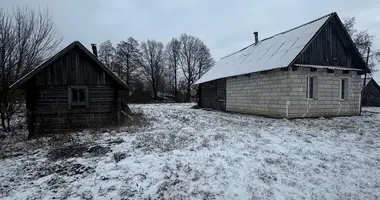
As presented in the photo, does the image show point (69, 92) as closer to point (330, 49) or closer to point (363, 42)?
point (330, 49)

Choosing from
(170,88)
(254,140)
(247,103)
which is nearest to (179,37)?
(170,88)

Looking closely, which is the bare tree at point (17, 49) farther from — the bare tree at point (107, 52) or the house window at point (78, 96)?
the bare tree at point (107, 52)

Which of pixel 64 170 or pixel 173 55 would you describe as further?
pixel 173 55

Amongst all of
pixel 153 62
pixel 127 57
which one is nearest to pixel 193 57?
pixel 153 62

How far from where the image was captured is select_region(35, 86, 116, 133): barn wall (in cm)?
1054

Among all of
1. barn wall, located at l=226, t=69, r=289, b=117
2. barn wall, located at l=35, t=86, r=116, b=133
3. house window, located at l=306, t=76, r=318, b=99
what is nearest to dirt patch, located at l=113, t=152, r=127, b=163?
barn wall, located at l=35, t=86, r=116, b=133

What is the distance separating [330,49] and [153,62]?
35.9 m

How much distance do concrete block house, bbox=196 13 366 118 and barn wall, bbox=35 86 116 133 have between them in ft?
30.3

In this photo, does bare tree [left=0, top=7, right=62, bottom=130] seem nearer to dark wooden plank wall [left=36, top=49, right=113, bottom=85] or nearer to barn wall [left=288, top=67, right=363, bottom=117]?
dark wooden plank wall [left=36, top=49, right=113, bottom=85]

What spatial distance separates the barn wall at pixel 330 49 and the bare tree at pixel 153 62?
3298cm

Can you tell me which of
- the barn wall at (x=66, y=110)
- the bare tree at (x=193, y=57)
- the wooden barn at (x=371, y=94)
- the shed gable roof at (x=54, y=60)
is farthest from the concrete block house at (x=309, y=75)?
the bare tree at (x=193, y=57)

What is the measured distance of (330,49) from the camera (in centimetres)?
1416

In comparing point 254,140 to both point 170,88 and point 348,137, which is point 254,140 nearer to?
point 348,137

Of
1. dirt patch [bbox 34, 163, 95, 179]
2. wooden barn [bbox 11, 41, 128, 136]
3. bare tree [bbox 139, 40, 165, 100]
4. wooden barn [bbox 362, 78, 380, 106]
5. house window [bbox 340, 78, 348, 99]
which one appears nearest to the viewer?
dirt patch [bbox 34, 163, 95, 179]
